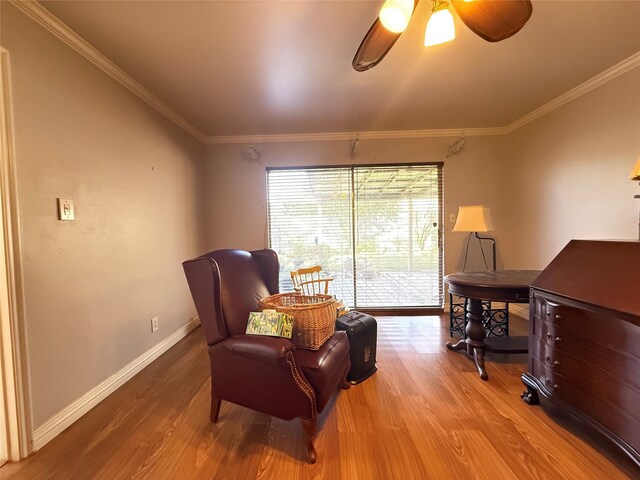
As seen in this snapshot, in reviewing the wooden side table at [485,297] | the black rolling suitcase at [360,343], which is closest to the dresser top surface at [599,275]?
the wooden side table at [485,297]

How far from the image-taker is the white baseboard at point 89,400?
1.46 meters

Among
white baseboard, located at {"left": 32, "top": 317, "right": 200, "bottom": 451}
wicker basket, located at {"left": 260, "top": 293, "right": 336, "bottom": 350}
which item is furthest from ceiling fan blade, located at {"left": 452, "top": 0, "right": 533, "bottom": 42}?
white baseboard, located at {"left": 32, "top": 317, "right": 200, "bottom": 451}

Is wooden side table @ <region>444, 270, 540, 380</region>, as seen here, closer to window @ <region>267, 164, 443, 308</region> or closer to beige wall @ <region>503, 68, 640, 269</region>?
beige wall @ <region>503, 68, 640, 269</region>

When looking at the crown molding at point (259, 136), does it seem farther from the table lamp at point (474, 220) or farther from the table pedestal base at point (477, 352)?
the table pedestal base at point (477, 352)

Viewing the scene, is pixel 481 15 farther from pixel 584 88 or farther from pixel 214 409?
pixel 214 409

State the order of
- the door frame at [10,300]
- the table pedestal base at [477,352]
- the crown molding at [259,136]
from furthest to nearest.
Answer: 1. the table pedestal base at [477,352]
2. the crown molding at [259,136]
3. the door frame at [10,300]

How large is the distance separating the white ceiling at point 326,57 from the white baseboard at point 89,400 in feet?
7.44

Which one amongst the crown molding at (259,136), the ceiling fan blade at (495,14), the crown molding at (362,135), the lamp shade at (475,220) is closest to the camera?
the ceiling fan blade at (495,14)

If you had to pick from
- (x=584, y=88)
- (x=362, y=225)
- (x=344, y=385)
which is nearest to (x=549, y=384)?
(x=344, y=385)

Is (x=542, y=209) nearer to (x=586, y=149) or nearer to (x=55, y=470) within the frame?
(x=586, y=149)

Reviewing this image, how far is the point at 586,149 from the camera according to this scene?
240 centimetres

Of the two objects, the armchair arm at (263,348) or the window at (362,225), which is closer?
the armchair arm at (263,348)

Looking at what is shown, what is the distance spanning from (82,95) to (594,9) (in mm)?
3140

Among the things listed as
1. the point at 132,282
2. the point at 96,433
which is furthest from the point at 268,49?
the point at 96,433
